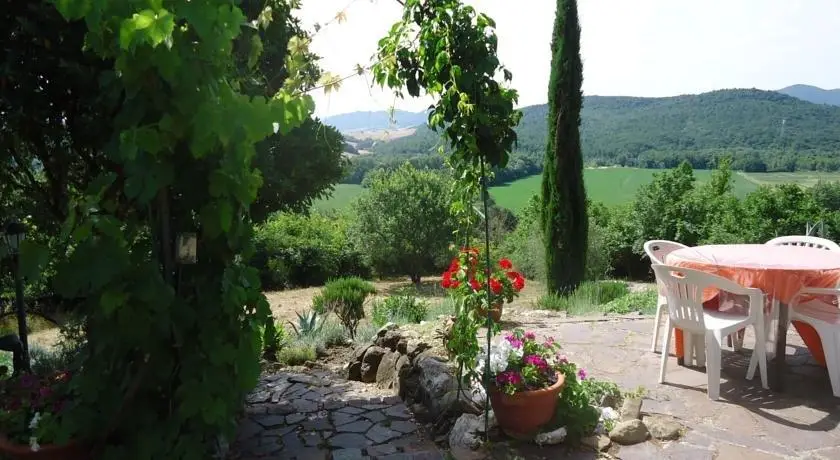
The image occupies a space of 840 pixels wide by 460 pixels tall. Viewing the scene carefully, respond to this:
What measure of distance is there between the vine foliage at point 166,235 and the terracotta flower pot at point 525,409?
1.30 m

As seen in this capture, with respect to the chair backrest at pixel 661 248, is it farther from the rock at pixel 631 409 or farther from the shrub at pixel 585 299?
the shrub at pixel 585 299

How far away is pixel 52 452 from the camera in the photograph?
1.91 metres

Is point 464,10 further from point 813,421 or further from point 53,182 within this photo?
point 813,421

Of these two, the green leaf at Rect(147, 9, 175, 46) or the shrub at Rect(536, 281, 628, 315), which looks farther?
the shrub at Rect(536, 281, 628, 315)

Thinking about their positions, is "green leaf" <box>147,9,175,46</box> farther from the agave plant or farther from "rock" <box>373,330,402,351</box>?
the agave plant

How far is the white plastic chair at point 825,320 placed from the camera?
3070mm

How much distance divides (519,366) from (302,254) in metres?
10.6

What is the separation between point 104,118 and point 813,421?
3576 mm

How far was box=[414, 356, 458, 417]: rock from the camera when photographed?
123 inches

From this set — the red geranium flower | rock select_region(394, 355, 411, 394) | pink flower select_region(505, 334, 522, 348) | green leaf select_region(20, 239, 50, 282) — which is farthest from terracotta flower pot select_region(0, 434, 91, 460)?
the red geranium flower

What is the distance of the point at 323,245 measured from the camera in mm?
13461

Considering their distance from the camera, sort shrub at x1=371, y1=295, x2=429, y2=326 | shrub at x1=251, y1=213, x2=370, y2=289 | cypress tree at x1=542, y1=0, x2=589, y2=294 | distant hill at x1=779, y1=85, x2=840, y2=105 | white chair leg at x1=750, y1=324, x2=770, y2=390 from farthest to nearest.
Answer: distant hill at x1=779, y1=85, x2=840, y2=105
shrub at x1=251, y1=213, x2=370, y2=289
cypress tree at x1=542, y1=0, x2=589, y2=294
shrub at x1=371, y1=295, x2=429, y2=326
white chair leg at x1=750, y1=324, x2=770, y2=390

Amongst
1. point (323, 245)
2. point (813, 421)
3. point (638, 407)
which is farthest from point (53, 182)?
point (323, 245)

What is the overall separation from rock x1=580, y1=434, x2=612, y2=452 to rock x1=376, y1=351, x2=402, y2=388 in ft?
4.78
